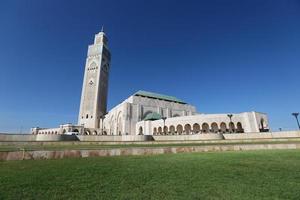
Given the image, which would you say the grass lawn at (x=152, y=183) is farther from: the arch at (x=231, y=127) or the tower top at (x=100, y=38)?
the tower top at (x=100, y=38)

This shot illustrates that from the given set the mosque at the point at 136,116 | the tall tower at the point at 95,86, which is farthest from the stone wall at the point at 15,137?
the tall tower at the point at 95,86

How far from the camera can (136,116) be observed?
4694 cm

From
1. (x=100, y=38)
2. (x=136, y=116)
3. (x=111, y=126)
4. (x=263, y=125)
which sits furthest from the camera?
(x=100, y=38)

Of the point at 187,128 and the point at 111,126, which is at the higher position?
the point at 111,126

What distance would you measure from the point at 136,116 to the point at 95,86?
2426 centimetres

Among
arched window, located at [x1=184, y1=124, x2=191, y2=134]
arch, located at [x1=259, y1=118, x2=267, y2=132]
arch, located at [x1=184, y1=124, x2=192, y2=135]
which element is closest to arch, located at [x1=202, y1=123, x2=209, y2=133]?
arch, located at [x1=184, y1=124, x2=192, y2=135]

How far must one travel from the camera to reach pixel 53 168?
4.79 m

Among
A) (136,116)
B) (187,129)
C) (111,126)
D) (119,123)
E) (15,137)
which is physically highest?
(136,116)

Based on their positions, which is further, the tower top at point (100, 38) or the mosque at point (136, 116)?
the tower top at point (100, 38)

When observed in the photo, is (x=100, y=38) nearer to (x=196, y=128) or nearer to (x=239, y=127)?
(x=196, y=128)

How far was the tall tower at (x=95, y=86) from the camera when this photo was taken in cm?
5906

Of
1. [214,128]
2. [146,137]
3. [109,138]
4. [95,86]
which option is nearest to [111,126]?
[95,86]

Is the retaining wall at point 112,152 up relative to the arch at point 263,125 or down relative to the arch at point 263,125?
down

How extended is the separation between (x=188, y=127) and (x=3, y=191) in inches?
1587
